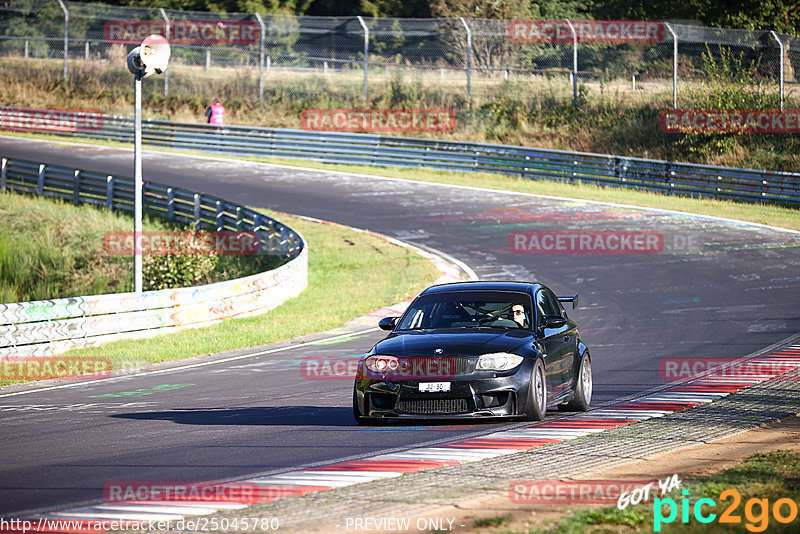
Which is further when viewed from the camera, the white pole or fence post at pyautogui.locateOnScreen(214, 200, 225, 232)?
the white pole

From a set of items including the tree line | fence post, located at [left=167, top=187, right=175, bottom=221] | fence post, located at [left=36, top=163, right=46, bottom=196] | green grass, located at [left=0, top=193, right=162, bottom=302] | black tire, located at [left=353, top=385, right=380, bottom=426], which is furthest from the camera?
the tree line

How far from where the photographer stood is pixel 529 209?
31531 mm

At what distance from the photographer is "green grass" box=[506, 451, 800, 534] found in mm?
6184

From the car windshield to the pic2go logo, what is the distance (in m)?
4.36

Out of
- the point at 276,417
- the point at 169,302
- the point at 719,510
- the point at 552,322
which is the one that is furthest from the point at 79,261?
the point at 719,510

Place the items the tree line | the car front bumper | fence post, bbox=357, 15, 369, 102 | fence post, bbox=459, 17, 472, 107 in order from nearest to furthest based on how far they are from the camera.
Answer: the car front bumper, fence post, bbox=459, 17, 472, 107, fence post, bbox=357, 15, 369, 102, the tree line

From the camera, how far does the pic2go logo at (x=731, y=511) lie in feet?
20.7

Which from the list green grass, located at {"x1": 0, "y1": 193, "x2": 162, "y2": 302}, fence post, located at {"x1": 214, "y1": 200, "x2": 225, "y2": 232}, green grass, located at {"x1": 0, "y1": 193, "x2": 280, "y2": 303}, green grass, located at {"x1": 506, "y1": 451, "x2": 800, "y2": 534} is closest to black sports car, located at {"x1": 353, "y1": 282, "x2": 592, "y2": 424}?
green grass, located at {"x1": 506, "y1": 451, "x2": 800, "y2": 534}

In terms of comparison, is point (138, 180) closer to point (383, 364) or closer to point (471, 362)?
point (383, 364)

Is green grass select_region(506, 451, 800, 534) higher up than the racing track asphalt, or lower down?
higher up

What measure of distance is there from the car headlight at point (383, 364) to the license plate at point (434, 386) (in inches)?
13.4

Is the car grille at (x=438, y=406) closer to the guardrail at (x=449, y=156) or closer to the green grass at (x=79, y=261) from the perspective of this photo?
the green grass at (x=79, y=261)

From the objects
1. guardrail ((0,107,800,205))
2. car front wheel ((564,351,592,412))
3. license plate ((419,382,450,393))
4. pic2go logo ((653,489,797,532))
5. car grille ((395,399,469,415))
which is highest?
pic2go logo ((653,489,797,532))

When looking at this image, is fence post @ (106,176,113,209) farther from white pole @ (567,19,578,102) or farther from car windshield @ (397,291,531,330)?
car windshield @ (397,291,531,330)
